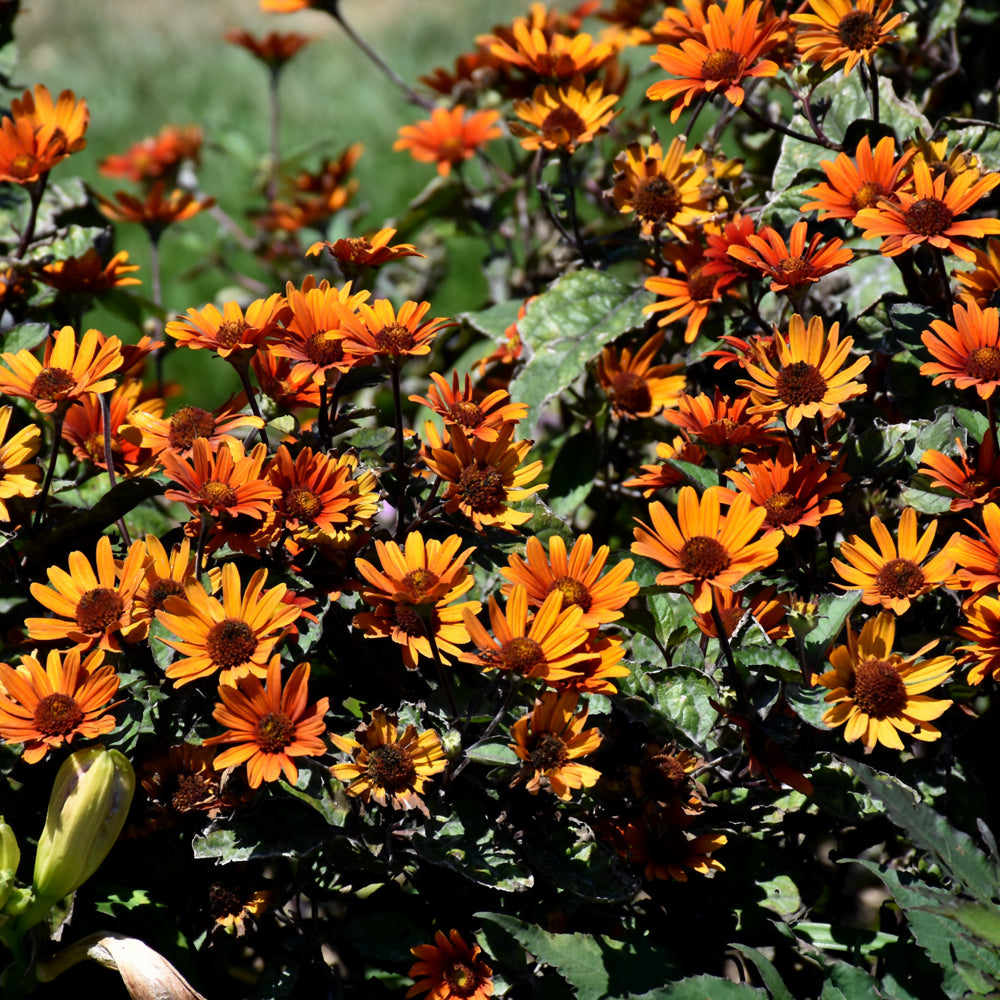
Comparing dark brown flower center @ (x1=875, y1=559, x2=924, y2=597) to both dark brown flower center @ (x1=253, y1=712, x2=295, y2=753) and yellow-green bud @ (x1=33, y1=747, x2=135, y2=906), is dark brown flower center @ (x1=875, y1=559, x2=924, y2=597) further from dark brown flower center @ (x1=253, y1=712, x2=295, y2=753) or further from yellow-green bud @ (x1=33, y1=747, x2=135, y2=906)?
yellow-green bud @ (x1=33, y1=747, x2=135, y2=906)

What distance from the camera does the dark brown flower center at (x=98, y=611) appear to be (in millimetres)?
1294

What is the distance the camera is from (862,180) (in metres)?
1.48

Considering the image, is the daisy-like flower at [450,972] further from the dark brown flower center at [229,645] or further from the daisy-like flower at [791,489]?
the daisy-like flower at [791,489]

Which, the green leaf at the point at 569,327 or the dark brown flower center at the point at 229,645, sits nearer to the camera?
the dark brown flower center at the point at 229,645

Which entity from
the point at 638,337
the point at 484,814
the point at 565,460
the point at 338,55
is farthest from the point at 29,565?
the point at 338,55

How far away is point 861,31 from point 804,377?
534mm

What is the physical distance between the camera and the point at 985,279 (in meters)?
1.52

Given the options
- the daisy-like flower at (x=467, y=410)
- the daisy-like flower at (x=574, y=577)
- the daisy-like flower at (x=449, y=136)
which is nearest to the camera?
the daisy-like flower at (x=574, y=577)

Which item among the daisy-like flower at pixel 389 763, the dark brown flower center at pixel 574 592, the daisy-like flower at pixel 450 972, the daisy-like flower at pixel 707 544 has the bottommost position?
the daisy-like flower at pixel 450 972

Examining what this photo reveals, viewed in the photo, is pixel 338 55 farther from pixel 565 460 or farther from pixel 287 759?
pixel 287 759

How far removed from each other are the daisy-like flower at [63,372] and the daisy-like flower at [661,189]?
0.80 metres

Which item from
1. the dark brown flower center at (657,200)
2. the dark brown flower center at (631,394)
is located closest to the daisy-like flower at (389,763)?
the dark brown flower center at (631,394)

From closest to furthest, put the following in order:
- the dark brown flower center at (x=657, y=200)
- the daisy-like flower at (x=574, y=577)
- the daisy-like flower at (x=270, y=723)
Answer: the daisy-like flower at (x=270, y=723) < the daisy-like flower at (x=574, y=577) < the dark brown flower center at (x=657, y=200)

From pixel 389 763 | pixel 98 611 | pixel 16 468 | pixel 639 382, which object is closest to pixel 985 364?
pixel 639 382
